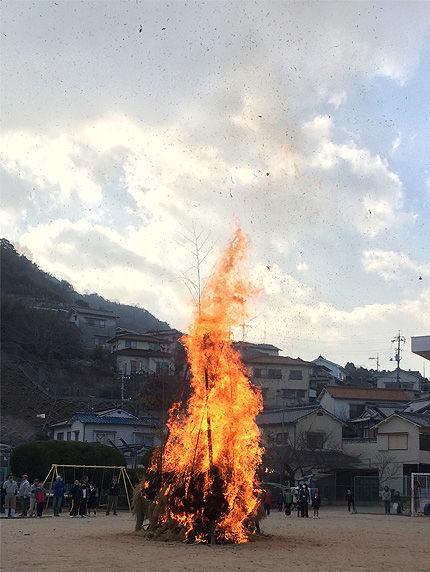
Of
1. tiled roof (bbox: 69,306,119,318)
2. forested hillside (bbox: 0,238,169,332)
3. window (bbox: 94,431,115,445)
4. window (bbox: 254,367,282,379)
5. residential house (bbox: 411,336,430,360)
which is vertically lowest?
window (bbox: 94,431,115,445)

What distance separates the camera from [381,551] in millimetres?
17516

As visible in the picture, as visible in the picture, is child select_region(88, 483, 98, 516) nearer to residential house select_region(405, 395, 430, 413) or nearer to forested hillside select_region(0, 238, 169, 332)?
residential house select_region(405, 395, 430, 413)

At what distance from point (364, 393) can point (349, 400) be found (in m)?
2.52

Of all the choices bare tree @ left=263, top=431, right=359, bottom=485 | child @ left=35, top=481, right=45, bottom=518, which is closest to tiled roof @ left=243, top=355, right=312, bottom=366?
bare tree @ left=263, top=431, right=359, bottom=485

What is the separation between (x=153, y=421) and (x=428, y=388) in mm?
44011

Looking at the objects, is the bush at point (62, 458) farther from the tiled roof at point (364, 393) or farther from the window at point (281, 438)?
the tiled roof at point (364, 393)

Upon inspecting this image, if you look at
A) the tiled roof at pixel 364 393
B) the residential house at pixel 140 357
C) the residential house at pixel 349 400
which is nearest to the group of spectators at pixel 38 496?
the residential house at pixel 349 400

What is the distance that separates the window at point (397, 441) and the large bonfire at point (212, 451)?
35.9 metres

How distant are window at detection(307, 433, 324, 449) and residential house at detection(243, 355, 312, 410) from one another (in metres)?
13.3

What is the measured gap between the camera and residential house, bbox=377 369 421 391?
92.3 meters

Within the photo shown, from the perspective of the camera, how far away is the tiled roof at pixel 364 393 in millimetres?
66875

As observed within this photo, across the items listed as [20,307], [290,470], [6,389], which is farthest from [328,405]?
[20,307]

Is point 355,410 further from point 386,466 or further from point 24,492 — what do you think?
point 24,492

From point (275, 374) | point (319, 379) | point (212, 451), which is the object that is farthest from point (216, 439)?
point (319, 379)
